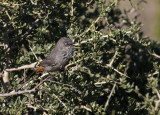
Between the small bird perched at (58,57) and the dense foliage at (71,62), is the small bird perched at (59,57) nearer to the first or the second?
the small bird perched at (58,57)


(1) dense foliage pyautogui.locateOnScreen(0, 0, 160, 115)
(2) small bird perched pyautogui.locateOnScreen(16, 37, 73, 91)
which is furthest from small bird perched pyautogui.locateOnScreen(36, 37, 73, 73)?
(1) dense foliage pyautogui.locateOnScreen(0, 0, 160, 115)

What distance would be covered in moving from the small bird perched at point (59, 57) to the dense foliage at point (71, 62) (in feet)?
0.42

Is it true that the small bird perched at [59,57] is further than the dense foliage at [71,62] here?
Yes

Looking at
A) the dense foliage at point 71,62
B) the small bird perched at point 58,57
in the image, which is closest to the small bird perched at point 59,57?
the small bird perched at point 58,57

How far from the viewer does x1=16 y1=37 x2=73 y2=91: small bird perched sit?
14.1 feet

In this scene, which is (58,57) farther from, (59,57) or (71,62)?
(71,62)

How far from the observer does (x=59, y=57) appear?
4660 mm

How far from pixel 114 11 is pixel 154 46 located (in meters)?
1.06

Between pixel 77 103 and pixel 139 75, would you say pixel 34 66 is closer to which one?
pixel 77 103

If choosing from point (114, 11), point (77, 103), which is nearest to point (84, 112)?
point (77, 103)

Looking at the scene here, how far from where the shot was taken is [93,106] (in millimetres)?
3746

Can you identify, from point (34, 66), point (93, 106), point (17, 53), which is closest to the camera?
point (93, 106)

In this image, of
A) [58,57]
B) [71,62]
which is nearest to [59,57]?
[58,57]

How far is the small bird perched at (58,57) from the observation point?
4.30 metres
